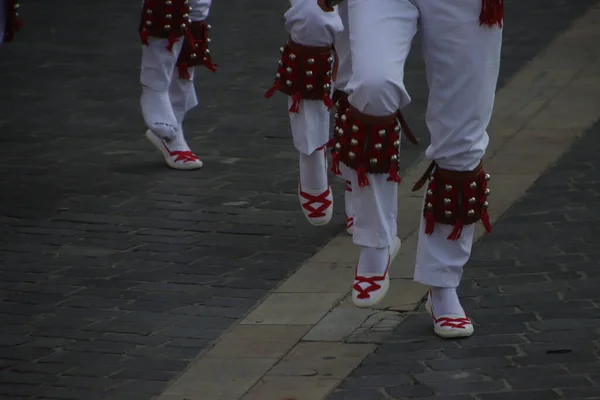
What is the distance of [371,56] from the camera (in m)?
4.58

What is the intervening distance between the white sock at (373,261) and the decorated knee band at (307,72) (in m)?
1.12

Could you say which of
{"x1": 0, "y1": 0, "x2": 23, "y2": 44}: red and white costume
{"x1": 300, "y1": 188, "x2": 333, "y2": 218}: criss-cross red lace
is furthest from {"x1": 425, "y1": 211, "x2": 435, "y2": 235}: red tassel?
{"x1": 0, "y1": 0, "x2": 23, "y2": 44}: red and white costume

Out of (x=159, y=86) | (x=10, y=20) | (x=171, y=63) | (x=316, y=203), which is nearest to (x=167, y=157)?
(x=159, y=86)

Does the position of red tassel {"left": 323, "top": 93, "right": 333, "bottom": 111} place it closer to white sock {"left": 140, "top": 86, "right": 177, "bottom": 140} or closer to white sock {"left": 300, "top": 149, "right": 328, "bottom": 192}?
white sock {"left": 300, "top": 149, "right": 328, "bottom": 192}

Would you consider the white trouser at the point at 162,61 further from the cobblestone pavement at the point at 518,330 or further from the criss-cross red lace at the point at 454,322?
the criss-cross red lace at the point at 454,322

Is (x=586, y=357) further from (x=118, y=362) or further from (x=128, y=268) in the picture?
(x=128, y=268)

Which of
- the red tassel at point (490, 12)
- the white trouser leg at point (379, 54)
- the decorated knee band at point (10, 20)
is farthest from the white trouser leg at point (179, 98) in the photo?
the red tassel at point (490, 12)

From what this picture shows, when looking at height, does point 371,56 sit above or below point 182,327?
above

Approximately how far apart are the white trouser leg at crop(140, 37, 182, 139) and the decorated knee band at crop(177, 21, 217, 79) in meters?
0.05

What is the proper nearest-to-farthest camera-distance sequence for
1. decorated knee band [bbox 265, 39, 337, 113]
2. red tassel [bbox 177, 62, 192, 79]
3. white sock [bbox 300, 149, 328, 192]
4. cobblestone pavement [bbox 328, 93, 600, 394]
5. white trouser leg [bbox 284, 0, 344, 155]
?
cobblestone pavement [bbox 328, 93, 600, 394] < white trouser leg [bbox 284, 0, 344, 155] < decorated knee band [bbox 265, 39, 337, 113] < white sock [bbox 300, 149, 328, 192] < red tassel [bbox 177, 62, 192, 79]

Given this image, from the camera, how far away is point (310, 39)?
5.87 metres

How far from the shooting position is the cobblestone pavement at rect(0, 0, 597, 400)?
5.03 metres

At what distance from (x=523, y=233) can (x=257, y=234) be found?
1.17m

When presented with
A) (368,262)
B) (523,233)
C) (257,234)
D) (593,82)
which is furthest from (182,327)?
(593,82)
